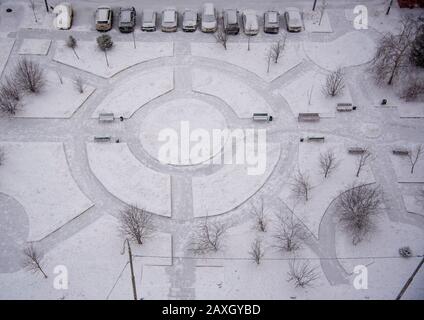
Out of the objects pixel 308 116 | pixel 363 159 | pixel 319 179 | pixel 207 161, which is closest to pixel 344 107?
pixel 308 116

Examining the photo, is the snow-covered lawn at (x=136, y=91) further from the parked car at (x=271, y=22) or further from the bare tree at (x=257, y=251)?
the bare tree at (x=257, y=251)

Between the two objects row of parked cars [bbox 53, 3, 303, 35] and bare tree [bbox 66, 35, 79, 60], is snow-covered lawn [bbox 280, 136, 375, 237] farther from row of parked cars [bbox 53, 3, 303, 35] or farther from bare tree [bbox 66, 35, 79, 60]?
bare tree [bbox 66, 35, 79, 60]

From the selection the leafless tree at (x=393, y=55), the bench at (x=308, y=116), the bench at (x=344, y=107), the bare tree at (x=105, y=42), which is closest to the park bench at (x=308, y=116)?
the bench at (x=308, y=116)

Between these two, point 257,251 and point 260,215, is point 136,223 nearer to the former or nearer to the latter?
point 257,251

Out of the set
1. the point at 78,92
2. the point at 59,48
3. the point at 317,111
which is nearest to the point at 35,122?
the point at 78,92
